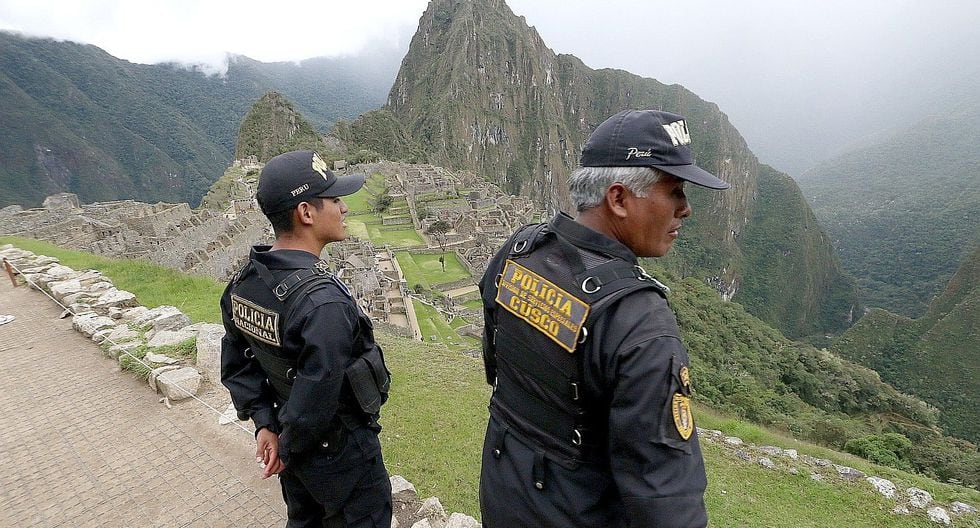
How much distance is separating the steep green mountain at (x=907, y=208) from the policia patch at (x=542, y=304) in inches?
4031

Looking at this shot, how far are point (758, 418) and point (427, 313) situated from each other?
52.8 feet

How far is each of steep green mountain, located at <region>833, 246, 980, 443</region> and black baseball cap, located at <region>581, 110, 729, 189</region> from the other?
45780 mm

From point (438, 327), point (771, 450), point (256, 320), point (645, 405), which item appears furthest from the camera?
point (438, 327)

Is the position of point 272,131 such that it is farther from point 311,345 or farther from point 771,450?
point 311,345

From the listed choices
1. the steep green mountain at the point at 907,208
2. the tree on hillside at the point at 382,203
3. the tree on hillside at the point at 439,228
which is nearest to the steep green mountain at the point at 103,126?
the tree on hillside at the point at 382,203

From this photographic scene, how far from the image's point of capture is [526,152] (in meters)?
139

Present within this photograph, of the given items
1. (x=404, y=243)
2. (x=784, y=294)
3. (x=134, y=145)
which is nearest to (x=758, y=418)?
(x=404, y=243)

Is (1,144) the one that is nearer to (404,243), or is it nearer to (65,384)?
(404,243)

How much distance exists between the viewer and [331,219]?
2.46m

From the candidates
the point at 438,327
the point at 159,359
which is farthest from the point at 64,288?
the point at 438,327

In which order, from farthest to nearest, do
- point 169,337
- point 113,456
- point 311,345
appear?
point 169,337
point 113,456
point 311,345

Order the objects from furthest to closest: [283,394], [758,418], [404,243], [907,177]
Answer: [907,177] < [404,243] < [758,418] < [283,394]

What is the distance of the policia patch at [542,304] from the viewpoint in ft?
4.79

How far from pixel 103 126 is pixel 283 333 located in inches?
3421
